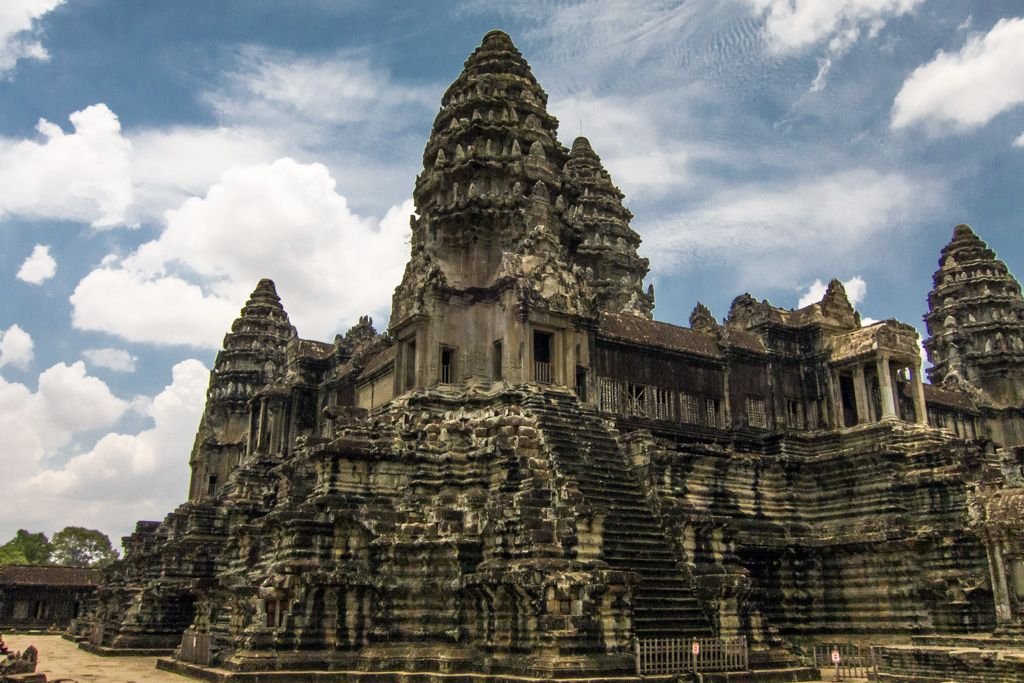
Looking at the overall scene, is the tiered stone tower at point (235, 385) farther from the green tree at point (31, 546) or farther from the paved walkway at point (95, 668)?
the green tree at point (31, 546)

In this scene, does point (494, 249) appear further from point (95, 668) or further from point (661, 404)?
point (95, 668)

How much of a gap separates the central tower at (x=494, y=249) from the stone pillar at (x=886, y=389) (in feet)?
36.3

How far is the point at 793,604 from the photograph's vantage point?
29.5 m

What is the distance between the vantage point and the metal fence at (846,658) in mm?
25089

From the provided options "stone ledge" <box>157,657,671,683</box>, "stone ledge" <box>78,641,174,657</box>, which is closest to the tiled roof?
"stone ledge" <box>157,657,671,683</box>

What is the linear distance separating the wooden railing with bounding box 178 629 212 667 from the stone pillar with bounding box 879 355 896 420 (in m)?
23.7

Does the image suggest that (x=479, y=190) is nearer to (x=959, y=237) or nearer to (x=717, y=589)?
(x=717, y=589)

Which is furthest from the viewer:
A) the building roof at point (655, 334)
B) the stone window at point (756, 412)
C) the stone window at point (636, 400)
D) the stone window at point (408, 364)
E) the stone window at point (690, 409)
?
the stone window at point (756, 412)

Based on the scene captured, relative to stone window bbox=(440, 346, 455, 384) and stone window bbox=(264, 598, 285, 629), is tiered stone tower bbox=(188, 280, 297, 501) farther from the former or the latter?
stone window bbox=(264, 598, 285, 629)

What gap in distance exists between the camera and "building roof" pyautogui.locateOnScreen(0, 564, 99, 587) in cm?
5716

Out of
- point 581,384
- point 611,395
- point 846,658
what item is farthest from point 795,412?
point 846,658

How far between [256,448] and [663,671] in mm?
28350

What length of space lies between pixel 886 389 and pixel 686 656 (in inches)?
657

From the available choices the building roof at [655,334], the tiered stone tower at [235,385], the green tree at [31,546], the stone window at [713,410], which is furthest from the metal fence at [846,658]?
the green tree at [31,546]
